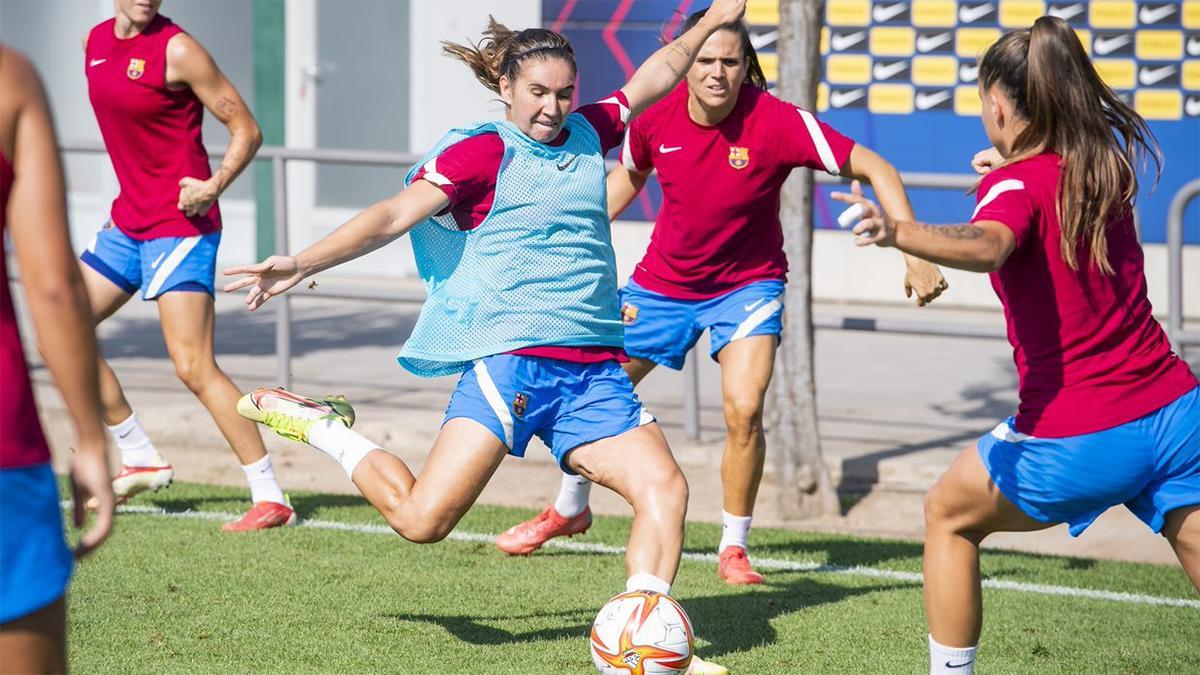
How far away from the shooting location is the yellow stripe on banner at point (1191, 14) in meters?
13.5

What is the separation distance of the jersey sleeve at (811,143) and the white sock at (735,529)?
4.59 ft

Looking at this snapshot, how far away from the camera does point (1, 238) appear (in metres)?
2.76

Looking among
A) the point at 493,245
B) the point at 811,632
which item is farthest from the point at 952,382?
the point at 493,245

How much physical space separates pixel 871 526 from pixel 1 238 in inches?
221

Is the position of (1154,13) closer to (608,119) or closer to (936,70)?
(936,70)

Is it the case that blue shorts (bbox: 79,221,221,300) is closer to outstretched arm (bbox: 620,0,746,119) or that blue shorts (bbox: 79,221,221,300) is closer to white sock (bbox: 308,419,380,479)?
white sock (bbox: 308,419,380,479)

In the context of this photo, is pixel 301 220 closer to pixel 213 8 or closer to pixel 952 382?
pixel 213 8

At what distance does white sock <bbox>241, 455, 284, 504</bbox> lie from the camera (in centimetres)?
684

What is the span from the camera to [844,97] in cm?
1461

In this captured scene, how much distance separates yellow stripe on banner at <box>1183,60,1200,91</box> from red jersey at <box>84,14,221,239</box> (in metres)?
9.65

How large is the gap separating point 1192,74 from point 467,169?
10.7 m

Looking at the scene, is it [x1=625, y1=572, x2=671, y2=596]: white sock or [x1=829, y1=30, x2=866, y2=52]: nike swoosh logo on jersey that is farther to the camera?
[x1=829, y1=30, x2=866, y2=52]: nike swoosh logo on jersey

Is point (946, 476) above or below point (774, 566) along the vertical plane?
above

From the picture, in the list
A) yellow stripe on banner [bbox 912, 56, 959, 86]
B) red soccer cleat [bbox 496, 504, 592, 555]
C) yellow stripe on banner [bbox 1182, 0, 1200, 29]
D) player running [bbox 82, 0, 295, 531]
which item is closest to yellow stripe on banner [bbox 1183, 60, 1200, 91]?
yellow stripe on banner [bbox 1182, 0, 1200, 29]
